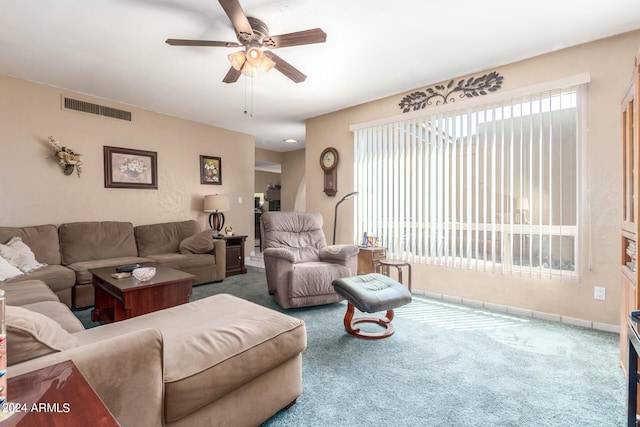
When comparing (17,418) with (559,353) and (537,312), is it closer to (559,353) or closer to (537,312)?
(559,353)

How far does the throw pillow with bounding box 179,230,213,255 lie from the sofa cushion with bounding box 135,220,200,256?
0.64 feet

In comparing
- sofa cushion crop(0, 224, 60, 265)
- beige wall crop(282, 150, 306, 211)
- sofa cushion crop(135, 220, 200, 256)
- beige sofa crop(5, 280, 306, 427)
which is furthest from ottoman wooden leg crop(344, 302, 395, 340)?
beige wall crop(282, 150, 306, 211)

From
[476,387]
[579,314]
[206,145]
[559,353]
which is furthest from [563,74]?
[206,145]

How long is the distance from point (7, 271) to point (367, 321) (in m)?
3.19

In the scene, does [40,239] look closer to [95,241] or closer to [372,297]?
[95,241]

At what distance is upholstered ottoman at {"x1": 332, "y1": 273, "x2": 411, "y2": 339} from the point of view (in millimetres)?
2160

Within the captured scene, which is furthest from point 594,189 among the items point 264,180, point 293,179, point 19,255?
point 264,180

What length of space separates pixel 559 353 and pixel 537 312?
0.81m

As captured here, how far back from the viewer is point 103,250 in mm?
3633

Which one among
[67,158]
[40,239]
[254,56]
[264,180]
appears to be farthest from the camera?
[264,180]

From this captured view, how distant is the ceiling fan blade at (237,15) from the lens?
5.92ft

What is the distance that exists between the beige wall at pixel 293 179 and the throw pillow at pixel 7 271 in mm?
5363

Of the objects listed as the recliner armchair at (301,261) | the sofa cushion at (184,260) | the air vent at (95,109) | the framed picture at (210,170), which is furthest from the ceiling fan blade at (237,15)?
the framed picture at (210,170)

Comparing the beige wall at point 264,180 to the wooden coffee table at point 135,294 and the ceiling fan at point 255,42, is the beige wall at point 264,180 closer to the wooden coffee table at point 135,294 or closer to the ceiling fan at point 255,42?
the wooden coffee table at point 135,294
